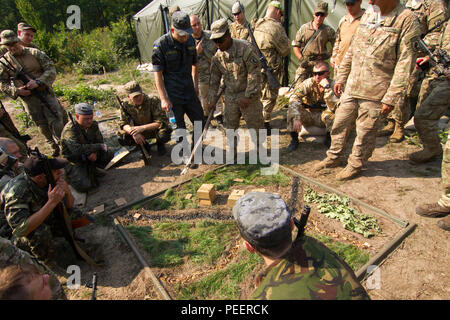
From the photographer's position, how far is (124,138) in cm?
540

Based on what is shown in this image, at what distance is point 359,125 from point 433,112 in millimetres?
1149

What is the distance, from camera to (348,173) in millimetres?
4117

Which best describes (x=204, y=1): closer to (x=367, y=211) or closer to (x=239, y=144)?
(x=239, y=144)

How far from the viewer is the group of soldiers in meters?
1.65

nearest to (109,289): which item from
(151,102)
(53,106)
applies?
(151,102)

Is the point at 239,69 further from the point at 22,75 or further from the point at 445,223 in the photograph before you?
the point at 22,75

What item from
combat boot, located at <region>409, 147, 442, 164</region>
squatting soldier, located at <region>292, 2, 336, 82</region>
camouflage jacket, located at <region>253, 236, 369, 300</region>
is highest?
squatting soldier, located at <region>292, 2, 336, 82</region>

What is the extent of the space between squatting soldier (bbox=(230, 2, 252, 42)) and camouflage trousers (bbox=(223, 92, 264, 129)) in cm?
210

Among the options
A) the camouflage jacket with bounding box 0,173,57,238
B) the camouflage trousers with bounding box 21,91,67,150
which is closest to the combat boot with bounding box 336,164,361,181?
the camouflage jacket with bounding box 0,173,57,238

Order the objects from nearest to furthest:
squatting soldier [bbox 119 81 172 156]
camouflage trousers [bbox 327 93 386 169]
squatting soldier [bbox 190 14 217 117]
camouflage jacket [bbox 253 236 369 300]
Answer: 1. camouflage jacket [bbox 253 236 369 300]
2. camouflage trousers [bbox 327 93 386 169]
3. squatting soldier [bbox 119 81 172 156]
4. squatting soldier [bbox 190 14 217 117]

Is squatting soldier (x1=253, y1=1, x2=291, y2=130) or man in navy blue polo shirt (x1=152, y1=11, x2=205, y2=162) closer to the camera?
man in navy blue polo shirt (x1=152, y1=11, x2=205, y2=162)

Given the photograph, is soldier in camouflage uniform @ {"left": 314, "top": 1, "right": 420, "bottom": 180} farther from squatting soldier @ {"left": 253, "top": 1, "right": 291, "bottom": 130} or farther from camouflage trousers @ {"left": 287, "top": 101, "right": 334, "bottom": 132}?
squatting soldier @ {"left": 253, "top": 1, "right": 291, "bottom": 130}

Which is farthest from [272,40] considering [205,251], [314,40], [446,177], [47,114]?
[47,114]

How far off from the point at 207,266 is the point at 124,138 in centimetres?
340
